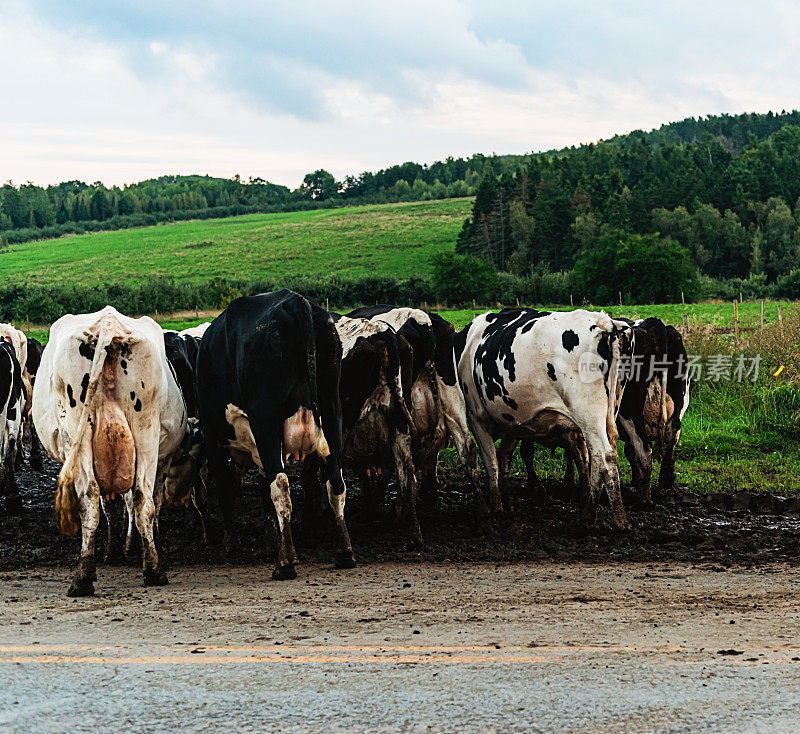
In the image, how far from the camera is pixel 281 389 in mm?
9062

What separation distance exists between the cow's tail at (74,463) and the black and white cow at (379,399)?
3005 mm

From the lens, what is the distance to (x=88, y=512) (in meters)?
8.48

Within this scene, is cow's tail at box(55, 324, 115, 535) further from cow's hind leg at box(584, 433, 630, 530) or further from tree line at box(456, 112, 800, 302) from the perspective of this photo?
tree line at box(456, 112, 800, 302)

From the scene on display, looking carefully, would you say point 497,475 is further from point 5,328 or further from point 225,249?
point 225,249

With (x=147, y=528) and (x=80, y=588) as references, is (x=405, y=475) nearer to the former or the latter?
(x=147, y=528)

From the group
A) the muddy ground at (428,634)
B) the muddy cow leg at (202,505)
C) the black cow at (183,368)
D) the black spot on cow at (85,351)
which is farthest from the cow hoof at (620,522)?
the black spot on cow at (85,351)

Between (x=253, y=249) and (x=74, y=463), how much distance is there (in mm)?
105875

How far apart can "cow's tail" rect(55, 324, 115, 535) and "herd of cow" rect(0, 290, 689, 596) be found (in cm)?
1

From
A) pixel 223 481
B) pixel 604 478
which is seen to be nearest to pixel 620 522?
pixel 604 478

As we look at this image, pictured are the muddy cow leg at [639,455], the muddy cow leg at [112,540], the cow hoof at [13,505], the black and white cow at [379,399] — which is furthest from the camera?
the cow hoof at [13,505]

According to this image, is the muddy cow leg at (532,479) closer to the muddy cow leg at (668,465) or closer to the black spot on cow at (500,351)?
the black spot on cow at (500,351)

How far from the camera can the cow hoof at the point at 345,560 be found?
9.08 metres

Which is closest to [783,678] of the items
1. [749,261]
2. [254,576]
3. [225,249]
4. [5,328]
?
[254,576]

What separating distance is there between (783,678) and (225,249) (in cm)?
11215
